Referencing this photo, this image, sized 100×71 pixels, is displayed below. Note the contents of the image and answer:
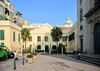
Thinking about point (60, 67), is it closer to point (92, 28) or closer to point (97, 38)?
point (97, 38)

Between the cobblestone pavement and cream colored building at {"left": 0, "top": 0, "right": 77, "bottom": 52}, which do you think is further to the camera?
cream colored building at {"left": 0, "top": 0, "right": 77, "bottom": 52}

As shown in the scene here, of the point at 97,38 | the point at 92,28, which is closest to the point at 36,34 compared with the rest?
the point at 92,28

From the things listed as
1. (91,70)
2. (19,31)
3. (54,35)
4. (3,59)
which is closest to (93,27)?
(91,70)

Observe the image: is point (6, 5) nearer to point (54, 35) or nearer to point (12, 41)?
point (12, 41)

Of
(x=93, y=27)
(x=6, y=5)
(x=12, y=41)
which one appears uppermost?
(x=6, y=5)

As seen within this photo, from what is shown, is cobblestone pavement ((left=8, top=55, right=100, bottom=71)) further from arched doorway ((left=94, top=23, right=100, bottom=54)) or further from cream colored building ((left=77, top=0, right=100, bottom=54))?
cream colored building ((left=77, top=0, right=100, bottom=54))

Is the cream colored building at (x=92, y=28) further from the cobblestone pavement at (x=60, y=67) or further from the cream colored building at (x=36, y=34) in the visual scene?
the cream colored building at (x=36, y=34)

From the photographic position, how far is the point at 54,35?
37.8 metres

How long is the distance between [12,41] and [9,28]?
354 centimetres

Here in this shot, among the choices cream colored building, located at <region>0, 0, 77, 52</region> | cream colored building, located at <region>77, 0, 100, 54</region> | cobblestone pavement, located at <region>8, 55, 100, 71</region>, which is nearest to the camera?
cobblestone pavement, located at <region>8, 55, 100, 71</region>

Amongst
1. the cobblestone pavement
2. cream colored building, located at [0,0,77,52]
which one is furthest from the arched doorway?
cream colored building, located at [0,0,77,52]

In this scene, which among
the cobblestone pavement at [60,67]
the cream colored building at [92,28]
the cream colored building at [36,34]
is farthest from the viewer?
the cream colored building at [36,34]

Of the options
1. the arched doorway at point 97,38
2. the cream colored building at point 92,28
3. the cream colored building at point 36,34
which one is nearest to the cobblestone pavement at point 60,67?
the arched doorway at point 97,38

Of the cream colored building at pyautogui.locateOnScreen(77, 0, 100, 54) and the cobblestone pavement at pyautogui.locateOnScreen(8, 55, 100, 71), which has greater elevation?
the cream colored building at pyautogui.locateOnScreen(77, 0, 100, 54)
